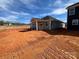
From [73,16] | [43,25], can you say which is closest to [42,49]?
[73,16]

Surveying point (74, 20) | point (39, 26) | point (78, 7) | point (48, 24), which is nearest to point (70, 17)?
point (74, 20)

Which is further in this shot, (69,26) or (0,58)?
(69,26)

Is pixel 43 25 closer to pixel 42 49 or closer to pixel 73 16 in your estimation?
pixel 73 16

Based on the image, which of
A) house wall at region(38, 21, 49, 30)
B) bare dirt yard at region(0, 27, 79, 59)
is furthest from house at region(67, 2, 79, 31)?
bare dirt yard at region(0, 27, 79, 59)

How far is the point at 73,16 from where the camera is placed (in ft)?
78.0

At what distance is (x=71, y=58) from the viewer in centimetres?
682

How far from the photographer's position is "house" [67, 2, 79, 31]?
75.5 ft

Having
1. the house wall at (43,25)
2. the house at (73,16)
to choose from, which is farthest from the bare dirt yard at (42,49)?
the house wall at (43,25)

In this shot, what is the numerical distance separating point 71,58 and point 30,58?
2.79 m

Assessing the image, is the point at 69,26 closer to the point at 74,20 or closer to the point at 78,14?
the point at 74,20

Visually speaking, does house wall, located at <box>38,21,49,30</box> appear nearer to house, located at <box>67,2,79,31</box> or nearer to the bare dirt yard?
house, located at <box>67,2,79,31</box>

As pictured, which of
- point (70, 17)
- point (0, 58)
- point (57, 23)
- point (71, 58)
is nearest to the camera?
point (71, 58)

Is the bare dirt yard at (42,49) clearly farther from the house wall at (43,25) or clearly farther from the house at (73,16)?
the house wall at (43,25)

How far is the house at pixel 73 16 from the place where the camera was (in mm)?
23016
